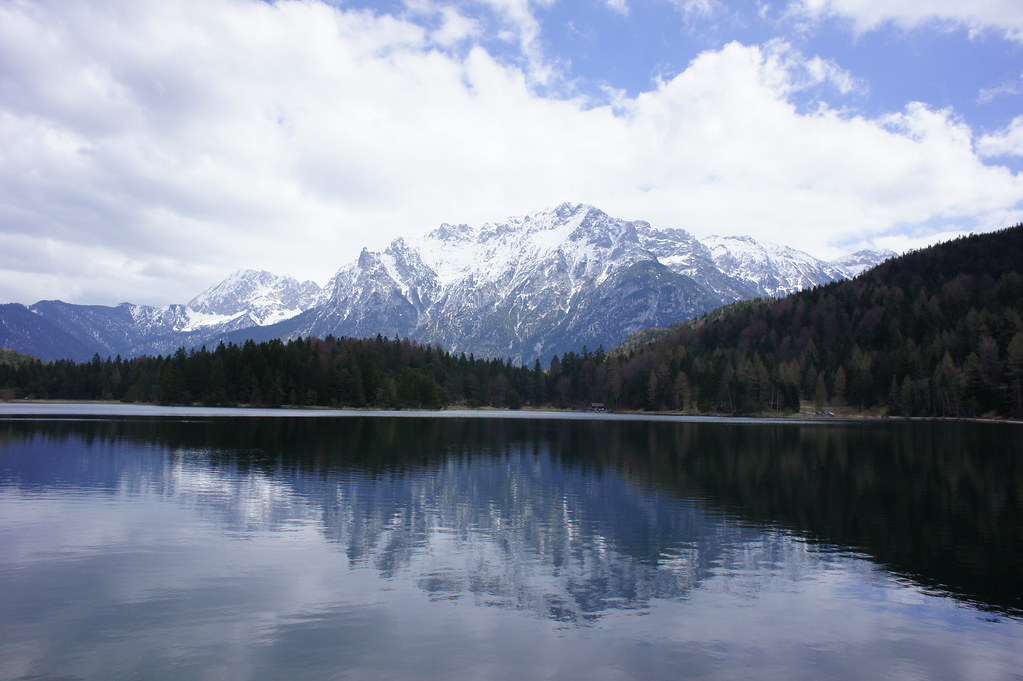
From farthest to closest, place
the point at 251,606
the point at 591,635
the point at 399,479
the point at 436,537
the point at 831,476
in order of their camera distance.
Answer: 1. the point at 831,476
2. the point at 399,479
3. the point at 436,537
4. the point at 251,606
5. the point at 591,635

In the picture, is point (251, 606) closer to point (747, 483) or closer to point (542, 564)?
point (542, 564)

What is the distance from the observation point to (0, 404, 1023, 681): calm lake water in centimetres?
1912

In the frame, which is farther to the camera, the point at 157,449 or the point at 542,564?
→ the point at 157,449

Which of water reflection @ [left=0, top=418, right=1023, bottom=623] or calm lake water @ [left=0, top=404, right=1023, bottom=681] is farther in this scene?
water reflection @ [left=0, top=418, right=1023, bottom=623]

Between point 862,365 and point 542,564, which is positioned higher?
point 862,365

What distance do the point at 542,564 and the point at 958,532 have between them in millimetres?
24369

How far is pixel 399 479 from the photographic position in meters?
53.6

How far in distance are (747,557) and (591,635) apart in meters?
13.6

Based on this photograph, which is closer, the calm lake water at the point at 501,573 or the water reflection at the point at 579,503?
the calm lake water at the point at 501,573

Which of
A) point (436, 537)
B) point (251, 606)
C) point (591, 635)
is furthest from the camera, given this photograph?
point (436, 537)

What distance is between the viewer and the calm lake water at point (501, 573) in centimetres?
1912

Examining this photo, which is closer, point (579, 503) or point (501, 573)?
point (501, 573)

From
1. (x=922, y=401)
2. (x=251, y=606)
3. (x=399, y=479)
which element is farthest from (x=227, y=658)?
(x=922, y=401)

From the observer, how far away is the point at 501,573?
27969 millimetres
